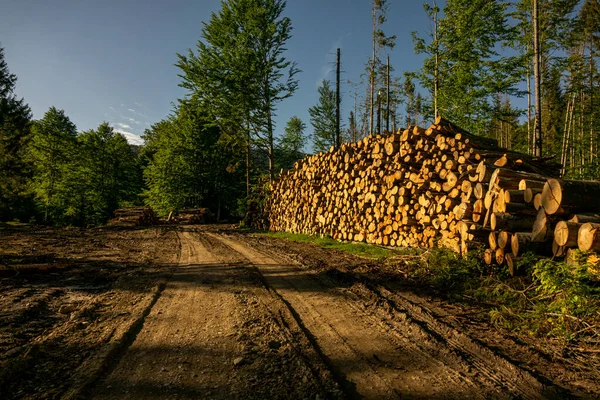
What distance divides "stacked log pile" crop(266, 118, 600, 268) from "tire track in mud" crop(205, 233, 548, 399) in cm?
253

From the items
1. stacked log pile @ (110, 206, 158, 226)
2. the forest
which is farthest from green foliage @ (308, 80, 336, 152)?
stacked log pile @ (110, 206, 158, 226)

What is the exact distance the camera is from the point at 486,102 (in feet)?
46.1

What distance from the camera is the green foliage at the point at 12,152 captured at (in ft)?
69.7

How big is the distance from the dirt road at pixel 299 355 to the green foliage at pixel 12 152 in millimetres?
26452

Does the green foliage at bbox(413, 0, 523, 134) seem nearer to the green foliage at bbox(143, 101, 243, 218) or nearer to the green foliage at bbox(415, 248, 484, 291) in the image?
the green foliage at bbox(415, 248, 484, 291)

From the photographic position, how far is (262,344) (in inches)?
113

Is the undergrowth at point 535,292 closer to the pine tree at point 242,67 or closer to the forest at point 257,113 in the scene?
the forest at point 257,113

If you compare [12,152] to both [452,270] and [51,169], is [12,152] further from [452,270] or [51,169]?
[452,270]

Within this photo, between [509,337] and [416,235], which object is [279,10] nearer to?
[416,235]

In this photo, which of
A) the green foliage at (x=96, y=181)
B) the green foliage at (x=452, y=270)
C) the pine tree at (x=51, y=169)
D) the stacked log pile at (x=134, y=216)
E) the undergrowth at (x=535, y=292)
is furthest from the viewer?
the green foliage at (x=96, y=181)

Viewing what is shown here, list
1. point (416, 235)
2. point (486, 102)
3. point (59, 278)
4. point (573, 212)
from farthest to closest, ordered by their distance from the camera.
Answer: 1. point (486, 102)
2. point (416, 235)
3. point (59, 278)
4. point (573, 212)

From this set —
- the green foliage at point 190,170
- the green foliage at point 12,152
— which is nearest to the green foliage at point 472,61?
the green foliage at point 190,170

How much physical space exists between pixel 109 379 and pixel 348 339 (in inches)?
85.7

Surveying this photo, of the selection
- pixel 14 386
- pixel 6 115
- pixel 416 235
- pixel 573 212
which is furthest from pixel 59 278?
pixel 6 115
